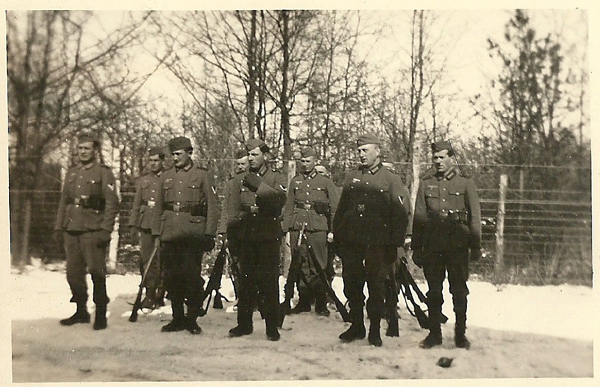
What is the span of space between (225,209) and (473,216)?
199 cm

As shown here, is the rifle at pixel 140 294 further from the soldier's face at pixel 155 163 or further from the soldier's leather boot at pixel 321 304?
the soldier's leather boot at pixel 321 304

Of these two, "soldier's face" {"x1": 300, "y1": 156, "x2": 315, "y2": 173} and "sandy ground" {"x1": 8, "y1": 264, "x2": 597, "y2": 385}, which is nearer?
"sandy ground" {"x1": 8, "y1": 264, "x2": 597, "y2": 385}

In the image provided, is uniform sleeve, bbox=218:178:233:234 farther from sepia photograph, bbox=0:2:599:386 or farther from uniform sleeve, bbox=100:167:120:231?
uniform sleeve, bbox=100:167:120:231

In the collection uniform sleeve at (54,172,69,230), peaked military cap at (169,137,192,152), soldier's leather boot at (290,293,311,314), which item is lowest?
soldier's leather boot at (290,293,311,314)

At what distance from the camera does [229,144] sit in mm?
5223

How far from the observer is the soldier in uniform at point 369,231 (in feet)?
15.4

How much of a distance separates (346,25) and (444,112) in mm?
1121

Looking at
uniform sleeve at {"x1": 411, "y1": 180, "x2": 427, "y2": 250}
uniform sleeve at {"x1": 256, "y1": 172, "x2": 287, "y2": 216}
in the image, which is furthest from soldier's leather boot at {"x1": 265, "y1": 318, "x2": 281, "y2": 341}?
uniform sleeve at {"x1": 411, "y1": 180, "x2": 427, "y2": 250}

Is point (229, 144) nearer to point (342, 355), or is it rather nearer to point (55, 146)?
point (55, 146)

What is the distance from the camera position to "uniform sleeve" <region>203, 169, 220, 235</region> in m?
4.80

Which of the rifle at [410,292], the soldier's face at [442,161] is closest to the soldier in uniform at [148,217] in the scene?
the rifle at [410,292]

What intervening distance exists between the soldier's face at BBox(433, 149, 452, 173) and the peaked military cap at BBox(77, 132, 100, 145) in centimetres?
280

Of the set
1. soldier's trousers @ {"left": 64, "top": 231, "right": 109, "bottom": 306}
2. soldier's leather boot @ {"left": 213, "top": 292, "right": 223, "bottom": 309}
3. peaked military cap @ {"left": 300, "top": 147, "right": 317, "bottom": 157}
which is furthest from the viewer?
peaked military cap @ {"left": 300, "top": 147, "right": 317, "bottom": 157}

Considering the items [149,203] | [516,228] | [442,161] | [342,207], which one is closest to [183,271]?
[149,203]
